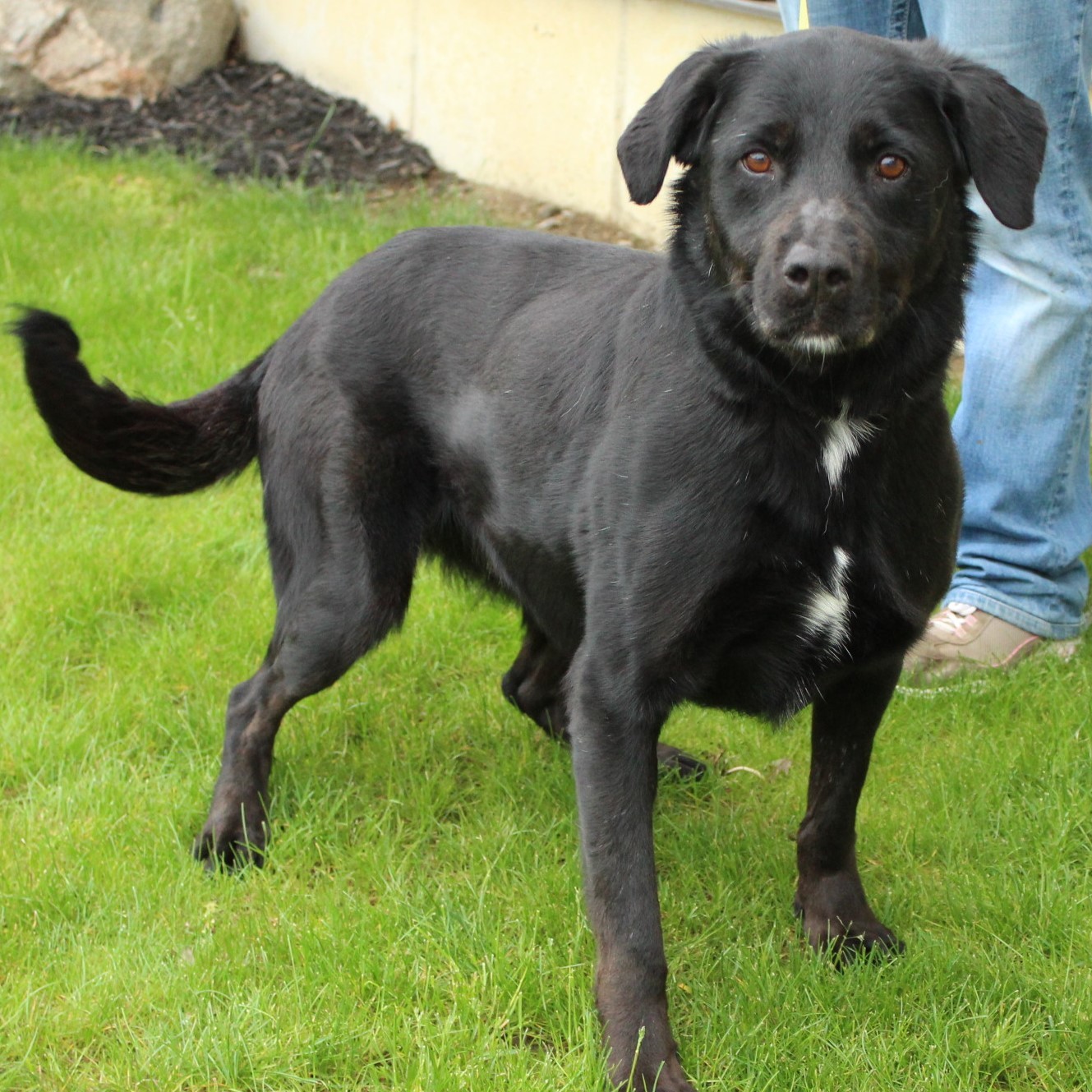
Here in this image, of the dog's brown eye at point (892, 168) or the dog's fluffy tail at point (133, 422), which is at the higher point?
the dog's brown eye at point (892, 168)

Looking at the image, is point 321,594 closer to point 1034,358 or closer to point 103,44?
point 1034,358

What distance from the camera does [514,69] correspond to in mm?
6895

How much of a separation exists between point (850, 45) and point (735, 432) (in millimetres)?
684

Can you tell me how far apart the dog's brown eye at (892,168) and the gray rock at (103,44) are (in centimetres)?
643

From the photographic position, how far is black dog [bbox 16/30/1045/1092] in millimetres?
2361

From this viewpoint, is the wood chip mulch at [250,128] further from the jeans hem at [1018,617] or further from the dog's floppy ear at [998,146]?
the dog's floppy ear at [998,146]

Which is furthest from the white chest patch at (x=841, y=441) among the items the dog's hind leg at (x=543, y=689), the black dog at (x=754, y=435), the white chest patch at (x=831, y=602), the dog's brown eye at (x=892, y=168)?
the dog's hind leg at (x=543, y=689)

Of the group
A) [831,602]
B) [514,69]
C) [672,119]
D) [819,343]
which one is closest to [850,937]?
[831,602]

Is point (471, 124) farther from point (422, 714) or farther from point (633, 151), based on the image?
point (633, 151)

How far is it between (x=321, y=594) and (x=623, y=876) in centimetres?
105

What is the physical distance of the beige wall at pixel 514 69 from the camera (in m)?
6.27

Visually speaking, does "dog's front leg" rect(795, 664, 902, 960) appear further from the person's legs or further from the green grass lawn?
the person's legs

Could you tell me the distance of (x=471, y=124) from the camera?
23.5 feet

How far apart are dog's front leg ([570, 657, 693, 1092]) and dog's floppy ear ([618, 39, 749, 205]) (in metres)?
0.87
